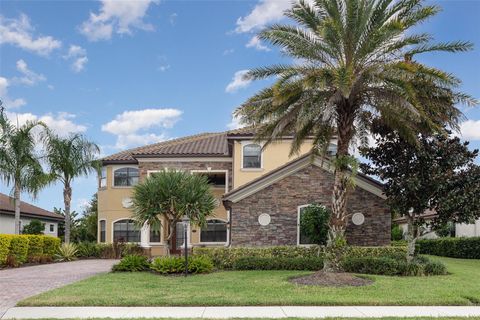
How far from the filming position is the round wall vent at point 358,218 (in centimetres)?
2088

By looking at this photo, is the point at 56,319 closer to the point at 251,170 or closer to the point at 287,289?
the point at 287,289

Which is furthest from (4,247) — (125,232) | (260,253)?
(260,253)

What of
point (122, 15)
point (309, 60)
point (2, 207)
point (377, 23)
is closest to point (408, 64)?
point (377, 23)

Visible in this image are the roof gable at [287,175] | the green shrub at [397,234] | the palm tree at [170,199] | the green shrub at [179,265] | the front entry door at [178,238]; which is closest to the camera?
the green shrub at [179,265]

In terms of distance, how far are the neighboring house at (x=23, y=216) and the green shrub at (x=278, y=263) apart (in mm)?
15734

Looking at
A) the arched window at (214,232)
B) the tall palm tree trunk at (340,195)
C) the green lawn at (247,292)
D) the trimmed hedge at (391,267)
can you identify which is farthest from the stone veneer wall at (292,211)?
the arched window at (214,232)

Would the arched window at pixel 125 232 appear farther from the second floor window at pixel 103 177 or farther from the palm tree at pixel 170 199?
the palm tree at pixel 170 199

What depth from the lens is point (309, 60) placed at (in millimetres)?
16078

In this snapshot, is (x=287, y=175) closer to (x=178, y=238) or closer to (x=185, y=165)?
(x=185, y=165)

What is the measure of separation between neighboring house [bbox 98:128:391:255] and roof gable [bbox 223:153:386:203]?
0.04 meters

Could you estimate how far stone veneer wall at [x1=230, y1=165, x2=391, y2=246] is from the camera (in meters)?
20.8

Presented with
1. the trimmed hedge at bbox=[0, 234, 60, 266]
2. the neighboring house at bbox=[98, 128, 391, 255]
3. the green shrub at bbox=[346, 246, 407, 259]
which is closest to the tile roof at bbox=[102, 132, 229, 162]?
the neighboring house at bbox=[98, 128, 391, 255]

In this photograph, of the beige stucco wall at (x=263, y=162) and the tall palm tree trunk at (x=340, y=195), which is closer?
the tall palm tree trunk at (x=340, y=195)

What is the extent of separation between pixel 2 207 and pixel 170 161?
12.6 m
